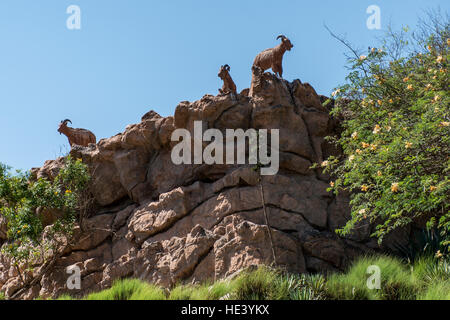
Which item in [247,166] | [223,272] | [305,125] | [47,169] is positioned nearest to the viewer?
[223,272]

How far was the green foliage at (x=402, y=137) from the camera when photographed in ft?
27.1

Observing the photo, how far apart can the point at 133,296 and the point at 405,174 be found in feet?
19.1

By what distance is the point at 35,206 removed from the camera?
42.1 ft

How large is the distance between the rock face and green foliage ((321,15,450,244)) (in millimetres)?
1348

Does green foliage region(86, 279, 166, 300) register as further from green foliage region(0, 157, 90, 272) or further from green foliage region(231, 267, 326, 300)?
green foliage region(0, 157, 90, 272)

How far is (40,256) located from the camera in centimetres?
1337

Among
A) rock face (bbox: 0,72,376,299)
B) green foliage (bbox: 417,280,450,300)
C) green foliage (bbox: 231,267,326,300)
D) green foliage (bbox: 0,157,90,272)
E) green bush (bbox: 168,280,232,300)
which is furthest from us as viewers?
green foliage (bbox: 0,157,90,272)

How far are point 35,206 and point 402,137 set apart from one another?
9943 mm

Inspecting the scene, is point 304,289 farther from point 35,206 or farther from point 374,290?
point 35,206

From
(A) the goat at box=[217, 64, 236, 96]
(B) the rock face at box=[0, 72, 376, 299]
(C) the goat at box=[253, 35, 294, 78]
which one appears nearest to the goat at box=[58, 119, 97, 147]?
(B) the rock face at box=[0, 72, 376, 299]

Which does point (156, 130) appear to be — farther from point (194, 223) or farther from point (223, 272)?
point (223, 272)

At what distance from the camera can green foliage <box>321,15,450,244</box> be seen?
27.1ft

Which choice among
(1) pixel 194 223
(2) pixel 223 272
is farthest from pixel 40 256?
(2) pixel 223 272

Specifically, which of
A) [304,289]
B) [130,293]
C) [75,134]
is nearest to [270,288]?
[304,289]
